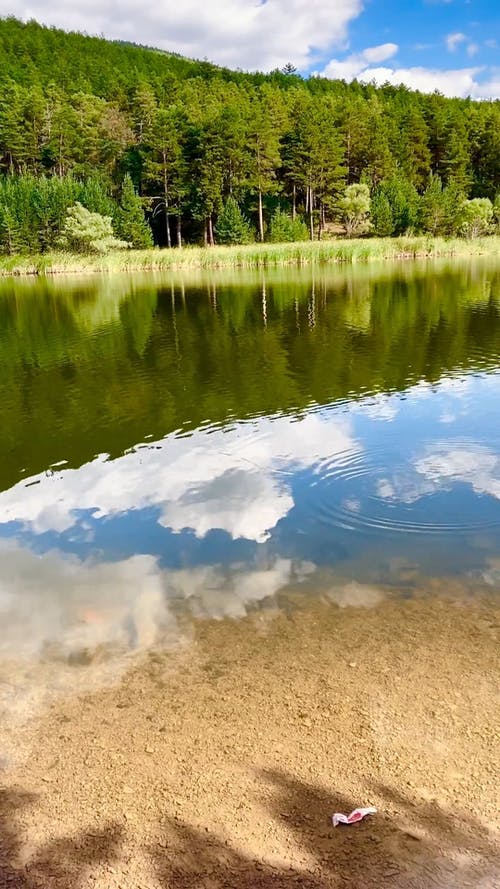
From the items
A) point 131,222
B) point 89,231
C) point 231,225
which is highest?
point 131,222

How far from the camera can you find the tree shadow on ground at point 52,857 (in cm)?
288

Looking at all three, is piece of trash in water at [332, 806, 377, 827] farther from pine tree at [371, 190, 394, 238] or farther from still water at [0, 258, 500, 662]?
pine tree at [371, 190, 394, 238]

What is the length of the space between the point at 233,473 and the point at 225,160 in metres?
70.0

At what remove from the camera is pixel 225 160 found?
71188mm

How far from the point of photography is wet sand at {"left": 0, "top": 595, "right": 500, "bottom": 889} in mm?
2912

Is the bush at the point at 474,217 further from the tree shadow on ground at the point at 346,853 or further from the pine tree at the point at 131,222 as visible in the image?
the tree shadow on ground at the point at 346,853

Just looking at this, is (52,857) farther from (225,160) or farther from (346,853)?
(225,160)

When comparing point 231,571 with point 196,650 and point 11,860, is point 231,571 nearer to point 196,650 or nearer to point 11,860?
point 196,650

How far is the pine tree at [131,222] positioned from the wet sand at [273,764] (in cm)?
6480

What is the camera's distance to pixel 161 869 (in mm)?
2912

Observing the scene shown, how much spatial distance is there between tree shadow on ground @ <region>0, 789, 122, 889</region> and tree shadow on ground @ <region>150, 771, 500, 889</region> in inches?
10.2

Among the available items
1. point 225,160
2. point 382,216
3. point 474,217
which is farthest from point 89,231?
point 474,217

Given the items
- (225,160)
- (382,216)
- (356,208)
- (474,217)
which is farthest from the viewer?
(225,160)

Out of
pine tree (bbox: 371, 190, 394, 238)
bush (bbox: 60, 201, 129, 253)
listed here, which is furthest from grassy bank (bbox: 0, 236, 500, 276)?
pine tree (bbox: 371, 190, 394, 238)
